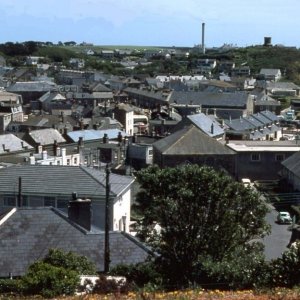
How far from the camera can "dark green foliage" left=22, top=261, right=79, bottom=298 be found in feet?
49.5

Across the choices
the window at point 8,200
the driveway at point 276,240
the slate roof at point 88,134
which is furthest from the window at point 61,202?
the slate roof at point 88,134

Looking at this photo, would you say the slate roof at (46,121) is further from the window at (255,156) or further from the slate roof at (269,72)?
the slate roof at (269,72)

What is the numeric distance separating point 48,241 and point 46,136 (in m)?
32.2

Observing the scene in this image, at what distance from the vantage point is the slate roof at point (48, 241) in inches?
743

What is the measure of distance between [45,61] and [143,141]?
392 ft

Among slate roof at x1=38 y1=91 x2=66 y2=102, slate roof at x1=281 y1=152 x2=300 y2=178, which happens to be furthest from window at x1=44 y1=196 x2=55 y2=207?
slate roof at x1=38 y1=91 x2=66 y2=102

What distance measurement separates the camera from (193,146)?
140 feet

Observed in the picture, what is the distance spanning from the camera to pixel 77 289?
15.3 m

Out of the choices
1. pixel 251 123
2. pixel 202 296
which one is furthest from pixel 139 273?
pixel 251 123

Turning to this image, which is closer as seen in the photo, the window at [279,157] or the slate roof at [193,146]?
the slate roof at [193,146]

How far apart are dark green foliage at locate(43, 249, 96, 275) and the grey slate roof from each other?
860 centimetres

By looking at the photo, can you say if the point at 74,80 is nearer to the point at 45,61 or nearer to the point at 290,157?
the point at 45,61

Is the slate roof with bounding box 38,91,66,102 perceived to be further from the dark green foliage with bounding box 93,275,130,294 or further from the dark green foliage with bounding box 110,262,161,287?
the dark green foliage with bounding box 93,275,130,294

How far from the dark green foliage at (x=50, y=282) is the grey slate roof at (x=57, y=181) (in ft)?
35.2
